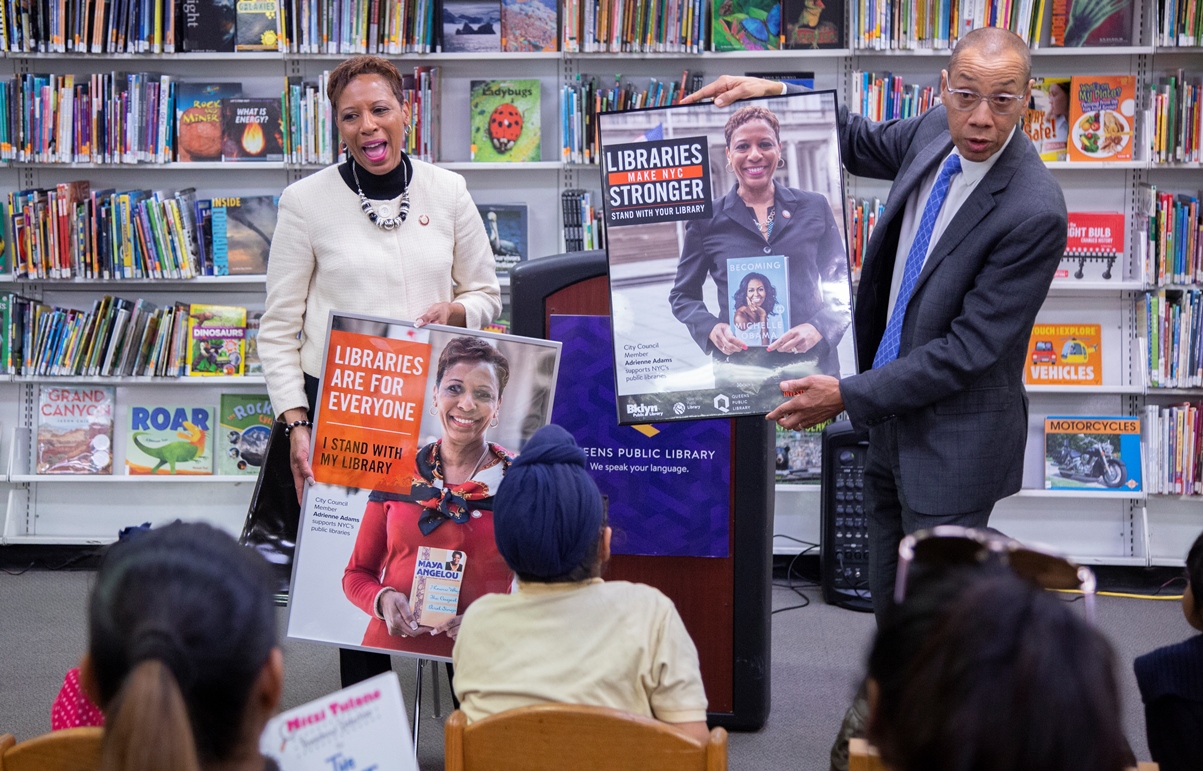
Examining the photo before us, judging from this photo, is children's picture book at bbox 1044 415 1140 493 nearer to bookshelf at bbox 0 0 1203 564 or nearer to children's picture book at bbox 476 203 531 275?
bookshelf at bbox 0 0 1203 564

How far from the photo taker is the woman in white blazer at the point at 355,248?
2.53 m

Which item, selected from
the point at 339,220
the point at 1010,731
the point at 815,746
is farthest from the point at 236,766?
the point at 815,746

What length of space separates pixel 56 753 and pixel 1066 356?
14.0 feet

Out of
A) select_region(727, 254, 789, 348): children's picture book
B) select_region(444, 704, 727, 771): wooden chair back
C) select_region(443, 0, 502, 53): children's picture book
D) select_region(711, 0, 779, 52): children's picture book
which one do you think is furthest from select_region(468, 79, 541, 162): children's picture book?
select_region(444, 704, 727, 771): wooden chair back

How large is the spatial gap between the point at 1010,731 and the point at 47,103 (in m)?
4.80

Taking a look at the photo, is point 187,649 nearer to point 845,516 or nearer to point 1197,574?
point 1197,574

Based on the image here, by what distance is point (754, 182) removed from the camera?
7.16 ft

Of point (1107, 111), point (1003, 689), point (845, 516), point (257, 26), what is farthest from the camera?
point (257, 26)

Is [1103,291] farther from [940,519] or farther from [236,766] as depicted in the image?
[236,766]

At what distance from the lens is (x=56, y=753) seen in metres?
1.27

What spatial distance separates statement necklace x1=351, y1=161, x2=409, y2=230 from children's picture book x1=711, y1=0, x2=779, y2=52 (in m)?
2.35

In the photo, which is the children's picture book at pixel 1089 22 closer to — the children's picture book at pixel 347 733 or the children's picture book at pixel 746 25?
the children's picture book at pixel 746 25

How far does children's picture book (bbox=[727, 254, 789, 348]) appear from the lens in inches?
85.4

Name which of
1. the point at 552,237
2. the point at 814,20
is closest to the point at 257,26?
the point at 552,237
